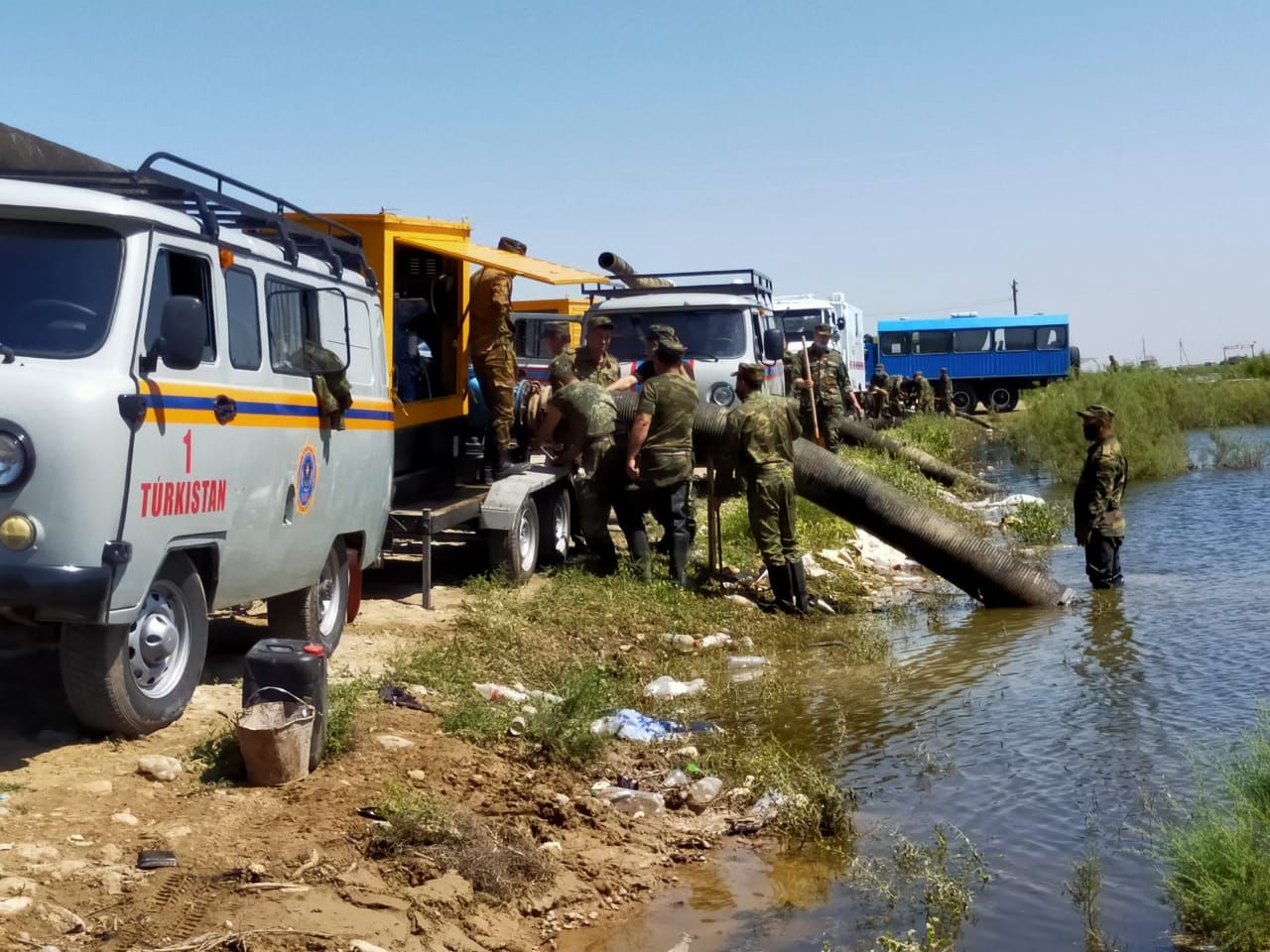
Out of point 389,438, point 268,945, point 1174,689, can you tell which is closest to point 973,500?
point 1174,689

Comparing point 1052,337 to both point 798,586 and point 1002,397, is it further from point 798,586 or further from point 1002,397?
point 798,586

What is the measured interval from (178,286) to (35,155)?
13.3 feet

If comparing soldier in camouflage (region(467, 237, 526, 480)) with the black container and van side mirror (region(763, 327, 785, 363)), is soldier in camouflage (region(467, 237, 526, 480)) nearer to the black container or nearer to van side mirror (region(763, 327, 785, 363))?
van side mirror (region(763, 327, 785, 363))

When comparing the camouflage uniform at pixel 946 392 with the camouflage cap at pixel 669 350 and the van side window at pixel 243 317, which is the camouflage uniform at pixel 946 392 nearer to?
the camouflage cap at pixel 669 350

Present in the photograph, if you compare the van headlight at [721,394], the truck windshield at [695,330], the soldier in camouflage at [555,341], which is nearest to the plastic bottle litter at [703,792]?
the soldier in camouflage at [555,341]

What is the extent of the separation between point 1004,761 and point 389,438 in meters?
4.13

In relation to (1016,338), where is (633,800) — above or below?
below

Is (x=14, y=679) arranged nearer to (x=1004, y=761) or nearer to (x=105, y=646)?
(x=105, y=646)

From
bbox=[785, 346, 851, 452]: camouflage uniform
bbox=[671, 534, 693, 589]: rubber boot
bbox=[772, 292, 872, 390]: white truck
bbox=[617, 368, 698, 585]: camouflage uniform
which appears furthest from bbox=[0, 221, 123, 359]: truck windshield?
bbox=[772, 292, 872, 390]: white truck

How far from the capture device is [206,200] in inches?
266

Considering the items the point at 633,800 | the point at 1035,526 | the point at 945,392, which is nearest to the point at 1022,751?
the point at 633,800

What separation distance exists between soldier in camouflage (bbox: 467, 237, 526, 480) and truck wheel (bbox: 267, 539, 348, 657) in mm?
2899

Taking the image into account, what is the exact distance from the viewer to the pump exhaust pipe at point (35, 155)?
9.20 metres

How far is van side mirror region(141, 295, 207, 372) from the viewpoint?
5.86 metres
